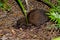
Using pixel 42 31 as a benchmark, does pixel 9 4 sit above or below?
above

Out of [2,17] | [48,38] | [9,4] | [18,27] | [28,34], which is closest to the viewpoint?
[48,38]

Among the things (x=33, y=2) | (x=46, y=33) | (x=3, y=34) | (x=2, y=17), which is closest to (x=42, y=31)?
(x=46, y=33)

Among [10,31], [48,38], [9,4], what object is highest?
[9,4]

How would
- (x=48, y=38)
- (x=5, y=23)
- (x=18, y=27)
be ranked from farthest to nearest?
(x=5, y=23)
(x=18, y=27)
(x=48, y=38)

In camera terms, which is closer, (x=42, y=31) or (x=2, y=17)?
Answer: (x=42, y=31)

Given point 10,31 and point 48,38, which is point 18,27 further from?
point 48,38

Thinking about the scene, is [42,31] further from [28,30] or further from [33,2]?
[33,2]

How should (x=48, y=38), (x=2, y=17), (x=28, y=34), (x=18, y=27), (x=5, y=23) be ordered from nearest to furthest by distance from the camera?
(x=48, y=38)
(x=28, y=34)
(x=18, y=27)
(x=5, y=23)
(x=2, y=17)

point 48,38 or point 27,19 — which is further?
point 27,19

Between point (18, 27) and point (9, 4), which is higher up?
point (9, 4)

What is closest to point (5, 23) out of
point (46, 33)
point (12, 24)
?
point (12, 24)
